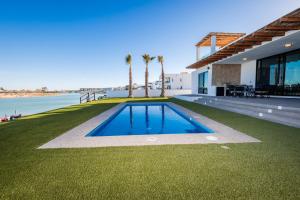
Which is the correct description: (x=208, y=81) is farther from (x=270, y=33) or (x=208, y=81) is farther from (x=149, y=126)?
(x=149, y=126)

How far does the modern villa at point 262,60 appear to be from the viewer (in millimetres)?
5801

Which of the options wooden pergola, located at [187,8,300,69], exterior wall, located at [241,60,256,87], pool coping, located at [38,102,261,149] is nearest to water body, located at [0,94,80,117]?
pool coping, located at [38,102,261,149]

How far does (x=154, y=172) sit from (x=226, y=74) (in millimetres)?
13247

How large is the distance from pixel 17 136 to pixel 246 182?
4928mm

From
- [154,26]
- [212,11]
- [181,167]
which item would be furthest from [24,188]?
[154,26]

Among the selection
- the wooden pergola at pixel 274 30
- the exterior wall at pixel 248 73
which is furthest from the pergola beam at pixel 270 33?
the exterior wall at pixel 248 73

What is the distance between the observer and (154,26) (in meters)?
18.1

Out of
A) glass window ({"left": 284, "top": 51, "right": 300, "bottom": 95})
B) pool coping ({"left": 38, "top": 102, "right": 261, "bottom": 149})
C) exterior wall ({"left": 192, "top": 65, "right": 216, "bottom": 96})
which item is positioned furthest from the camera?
exterior wall ({"left": 192, "top": 65, "right": 216, "bottom": 96})

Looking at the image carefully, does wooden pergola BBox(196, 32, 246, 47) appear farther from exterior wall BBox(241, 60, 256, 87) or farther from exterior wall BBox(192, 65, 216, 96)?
exterior wall BBox(241, 60, 256, 87)

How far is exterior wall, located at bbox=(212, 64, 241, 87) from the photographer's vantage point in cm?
1269

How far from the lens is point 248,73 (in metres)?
11.8

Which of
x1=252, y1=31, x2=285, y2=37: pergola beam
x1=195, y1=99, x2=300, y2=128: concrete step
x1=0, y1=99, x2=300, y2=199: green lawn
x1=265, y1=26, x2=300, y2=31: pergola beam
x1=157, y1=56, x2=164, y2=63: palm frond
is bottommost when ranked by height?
x1=0, y1=99, x2=300, y2=199: green lawn

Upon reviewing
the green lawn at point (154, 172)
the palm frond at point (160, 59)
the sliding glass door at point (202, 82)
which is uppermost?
the palm frond at point (160, 59)

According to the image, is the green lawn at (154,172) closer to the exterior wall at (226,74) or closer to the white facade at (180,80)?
the exterior wall at (226,74)
